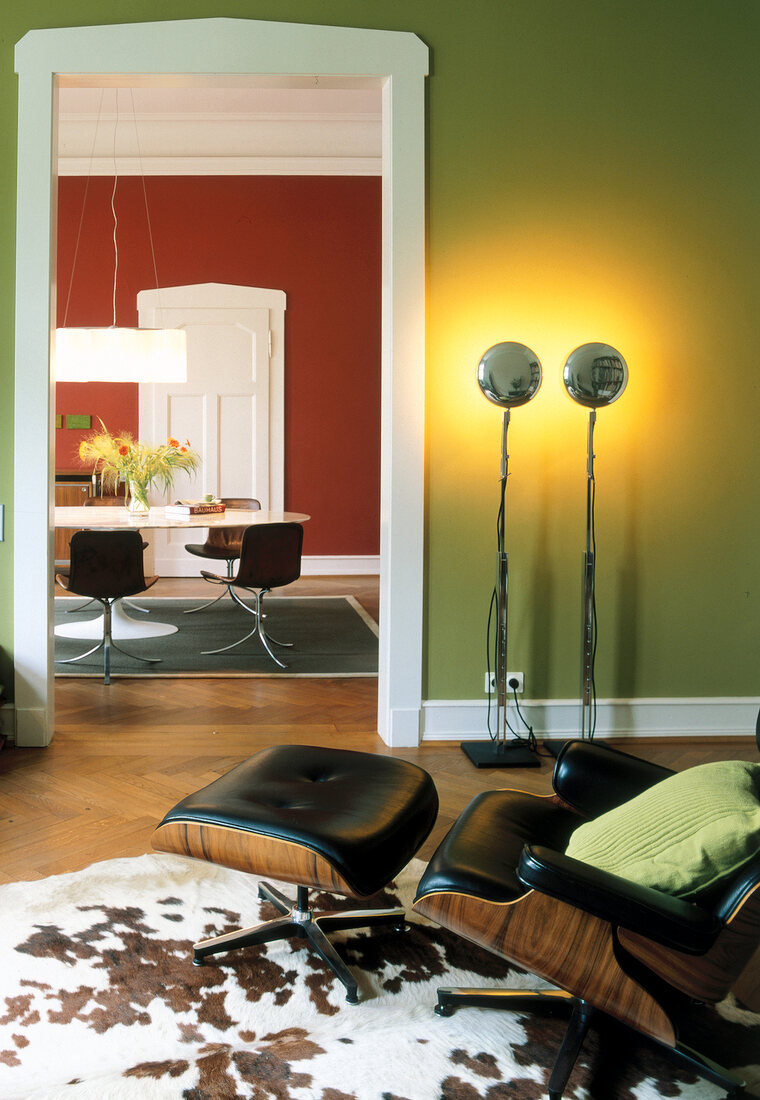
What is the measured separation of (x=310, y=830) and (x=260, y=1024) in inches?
16.8

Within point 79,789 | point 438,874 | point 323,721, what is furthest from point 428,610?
point 438,874

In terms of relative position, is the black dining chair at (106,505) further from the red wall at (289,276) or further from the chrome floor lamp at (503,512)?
the chrome floor lamp at (503,512)

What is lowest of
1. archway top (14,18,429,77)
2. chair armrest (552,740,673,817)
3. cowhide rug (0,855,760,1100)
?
cowhide rug (0,855,760,1100)

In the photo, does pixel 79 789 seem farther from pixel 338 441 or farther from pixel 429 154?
pixel 338 441

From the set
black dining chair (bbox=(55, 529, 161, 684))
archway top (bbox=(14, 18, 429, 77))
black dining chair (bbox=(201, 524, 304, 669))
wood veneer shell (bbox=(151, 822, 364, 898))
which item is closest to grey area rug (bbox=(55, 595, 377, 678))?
black dining chair (bbox=(201, 524, 304, 669))

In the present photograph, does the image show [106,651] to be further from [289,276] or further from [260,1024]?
[289,276]

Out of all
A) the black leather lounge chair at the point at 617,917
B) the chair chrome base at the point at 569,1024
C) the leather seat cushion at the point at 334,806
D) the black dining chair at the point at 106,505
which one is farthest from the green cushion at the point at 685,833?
the black dining chair at the point at 106,505

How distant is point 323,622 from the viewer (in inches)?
271

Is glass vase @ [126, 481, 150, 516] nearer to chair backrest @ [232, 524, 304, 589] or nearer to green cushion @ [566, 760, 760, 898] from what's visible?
chair backrest @ [232, 524, 304, 589]

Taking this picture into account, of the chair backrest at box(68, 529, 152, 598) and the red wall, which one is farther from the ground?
the red wall

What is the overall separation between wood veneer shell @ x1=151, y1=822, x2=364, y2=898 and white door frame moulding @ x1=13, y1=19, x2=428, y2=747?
1982 mm

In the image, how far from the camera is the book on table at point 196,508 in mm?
5770

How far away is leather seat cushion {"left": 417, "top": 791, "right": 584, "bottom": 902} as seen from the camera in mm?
1811

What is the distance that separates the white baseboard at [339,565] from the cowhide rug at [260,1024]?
268 inches
